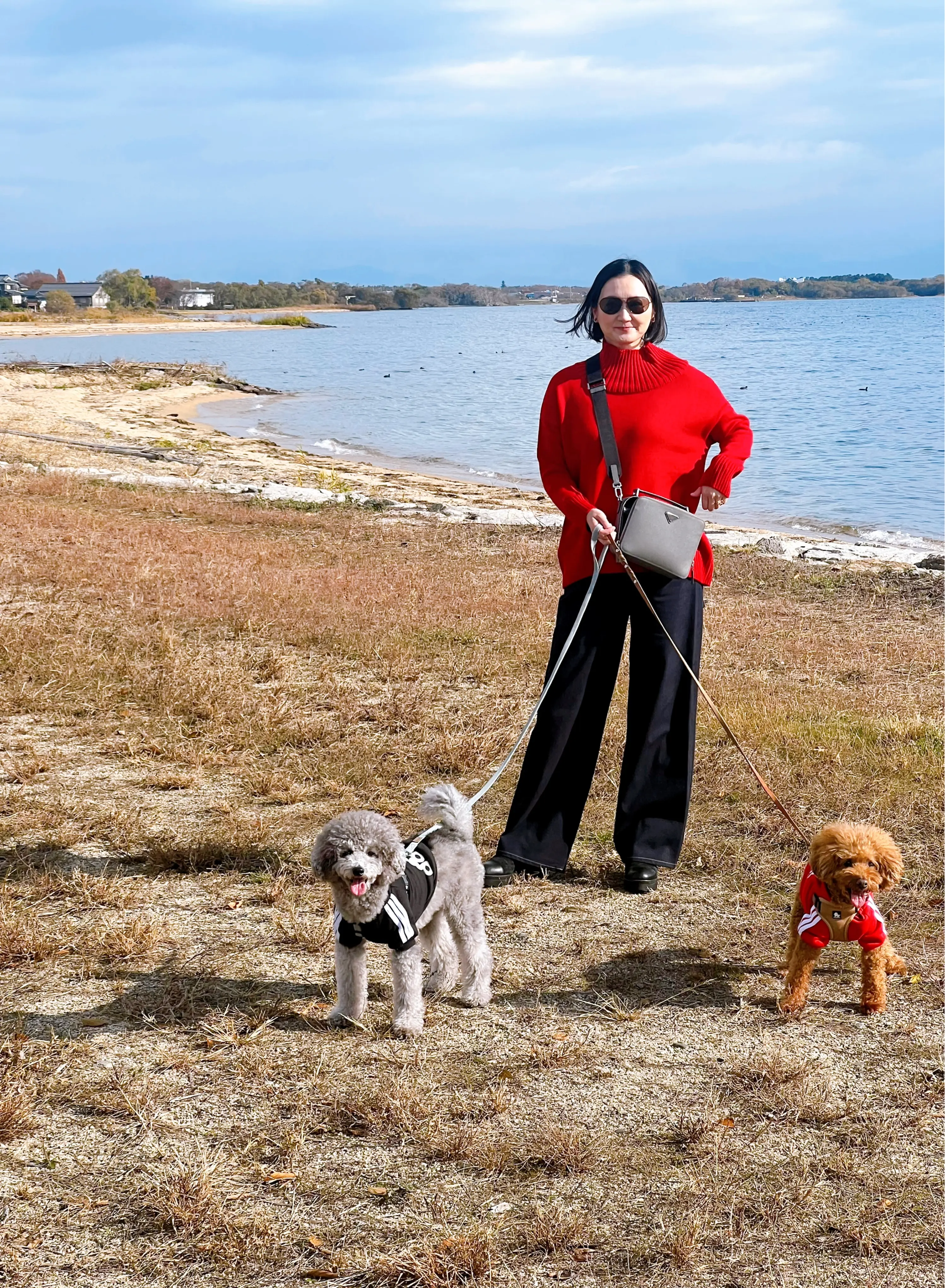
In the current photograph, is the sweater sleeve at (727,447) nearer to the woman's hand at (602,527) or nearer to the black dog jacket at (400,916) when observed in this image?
the woman's hand at (602,527)

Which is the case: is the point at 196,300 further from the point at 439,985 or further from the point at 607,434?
the point at 439,985

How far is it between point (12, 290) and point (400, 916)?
14516 centimetres

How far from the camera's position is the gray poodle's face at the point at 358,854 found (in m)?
3.44

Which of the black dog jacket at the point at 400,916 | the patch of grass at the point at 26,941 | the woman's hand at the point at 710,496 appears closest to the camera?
the black dog jacket at the point at 400,916

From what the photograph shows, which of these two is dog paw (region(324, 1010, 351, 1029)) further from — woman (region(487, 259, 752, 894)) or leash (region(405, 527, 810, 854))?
woman (region(487, 259, 752, 894))

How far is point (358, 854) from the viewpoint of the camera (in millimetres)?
3445

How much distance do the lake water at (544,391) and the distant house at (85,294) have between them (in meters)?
26.0

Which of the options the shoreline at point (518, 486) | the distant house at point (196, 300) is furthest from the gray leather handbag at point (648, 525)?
the distant house at point (196, 300)

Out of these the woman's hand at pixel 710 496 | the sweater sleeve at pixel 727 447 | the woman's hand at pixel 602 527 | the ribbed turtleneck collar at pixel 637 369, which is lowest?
the woman's hand at pixel 602 527

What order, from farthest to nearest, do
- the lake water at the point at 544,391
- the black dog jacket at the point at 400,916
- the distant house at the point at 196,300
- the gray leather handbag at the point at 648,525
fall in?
the distant house at the point at 196,300 < the lake water at the point at 544,391 < the gray leather handbag at the point at 648,525 < the black dog jacket at the point at 400,916

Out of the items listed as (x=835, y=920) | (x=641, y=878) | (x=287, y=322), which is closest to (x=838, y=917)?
(x=835, y=920)

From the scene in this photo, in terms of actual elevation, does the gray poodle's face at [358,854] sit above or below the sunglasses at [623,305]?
below

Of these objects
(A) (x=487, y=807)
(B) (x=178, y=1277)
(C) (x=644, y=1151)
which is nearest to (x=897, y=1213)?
(C) (x=644, y=1151)

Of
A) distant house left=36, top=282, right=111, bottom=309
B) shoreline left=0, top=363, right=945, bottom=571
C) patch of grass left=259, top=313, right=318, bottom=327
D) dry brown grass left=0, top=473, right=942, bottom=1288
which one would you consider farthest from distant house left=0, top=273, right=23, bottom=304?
dry brown grass left=0, top=473, right=942, bottom=1288
